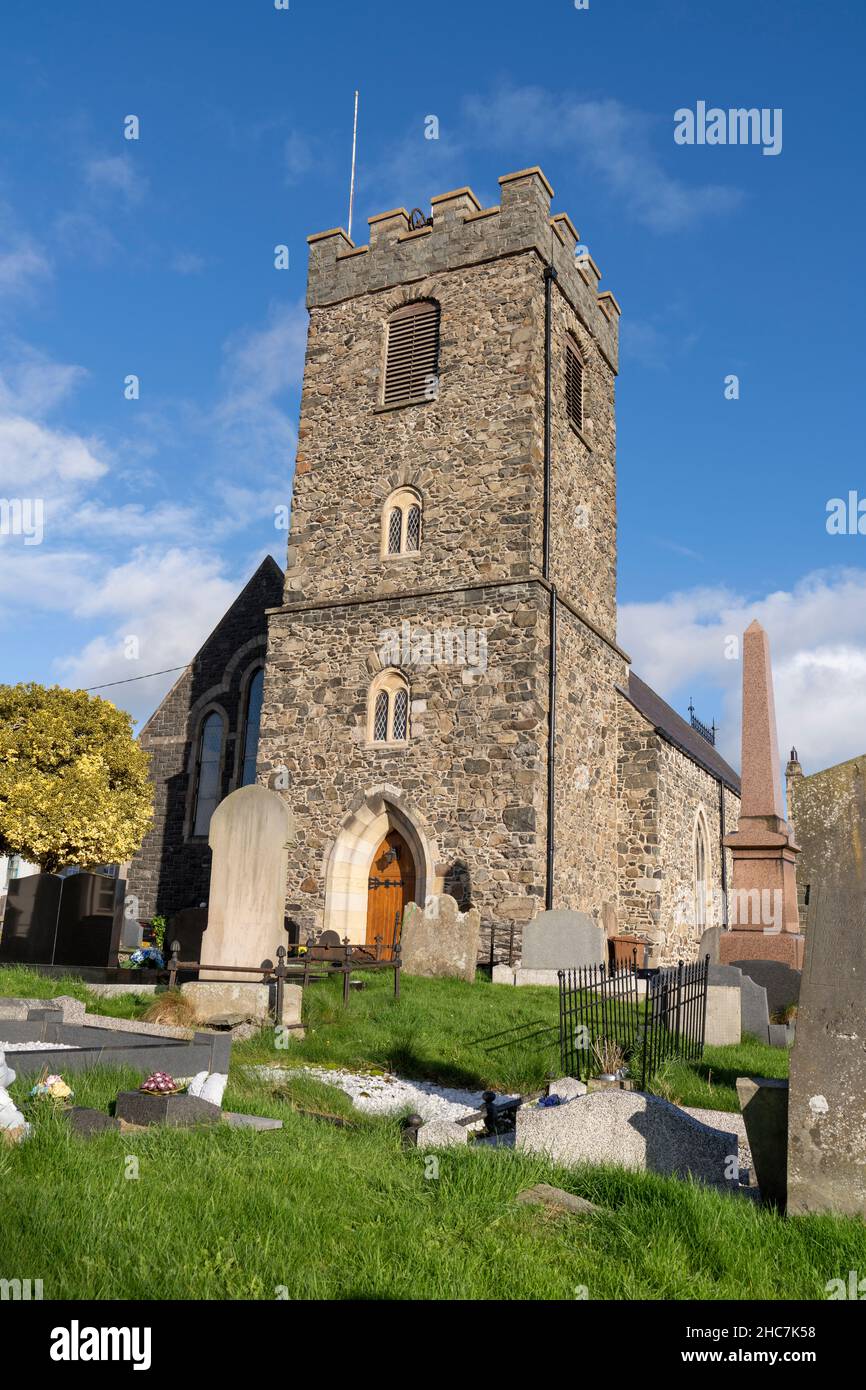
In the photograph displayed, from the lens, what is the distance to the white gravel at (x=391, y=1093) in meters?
7.68

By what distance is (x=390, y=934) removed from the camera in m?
17.3

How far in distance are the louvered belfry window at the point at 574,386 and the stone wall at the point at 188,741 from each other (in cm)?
769

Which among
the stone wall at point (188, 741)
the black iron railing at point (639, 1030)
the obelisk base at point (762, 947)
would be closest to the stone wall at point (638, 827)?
the obelisk base at point (762, 947)

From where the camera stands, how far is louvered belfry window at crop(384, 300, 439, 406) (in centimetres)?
1892

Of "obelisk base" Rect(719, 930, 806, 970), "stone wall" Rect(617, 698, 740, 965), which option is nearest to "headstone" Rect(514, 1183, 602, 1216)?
"obelisk base" Rect(719, 930, 806, 970)

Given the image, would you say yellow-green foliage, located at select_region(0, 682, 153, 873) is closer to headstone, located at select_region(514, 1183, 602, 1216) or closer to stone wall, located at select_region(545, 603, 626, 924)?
stone wall, located at select_region(545, 603, 626, 924)

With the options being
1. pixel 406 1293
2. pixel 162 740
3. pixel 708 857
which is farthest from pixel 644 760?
pixel 406 1293

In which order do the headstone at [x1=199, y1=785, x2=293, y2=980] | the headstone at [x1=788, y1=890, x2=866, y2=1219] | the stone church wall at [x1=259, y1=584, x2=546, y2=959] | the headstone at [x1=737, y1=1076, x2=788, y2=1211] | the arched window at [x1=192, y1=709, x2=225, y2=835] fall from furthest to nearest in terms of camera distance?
the arched window at [x1=192, y1=709, x2=225, y2=835]
the stone church wall at [x1=259, y1=584, x2=546, y2=959]
the headstone at [x1=199, y1=785, x2=293, y2=980]
the headstone at [x1=737, y1=1076, x2=788, y2=1211]
the headstone at [x1=788, y1=890, x2=866, y2=1219]

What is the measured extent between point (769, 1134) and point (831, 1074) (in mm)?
Answer: 504

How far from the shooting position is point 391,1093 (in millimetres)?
8438

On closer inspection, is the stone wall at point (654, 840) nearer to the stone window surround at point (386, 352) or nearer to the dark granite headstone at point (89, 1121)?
the stone window surround at point (386, 352)

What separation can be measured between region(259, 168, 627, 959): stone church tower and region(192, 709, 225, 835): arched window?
3.78 metres

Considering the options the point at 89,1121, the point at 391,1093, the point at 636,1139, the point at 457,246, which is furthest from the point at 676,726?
the point at 89,1121
